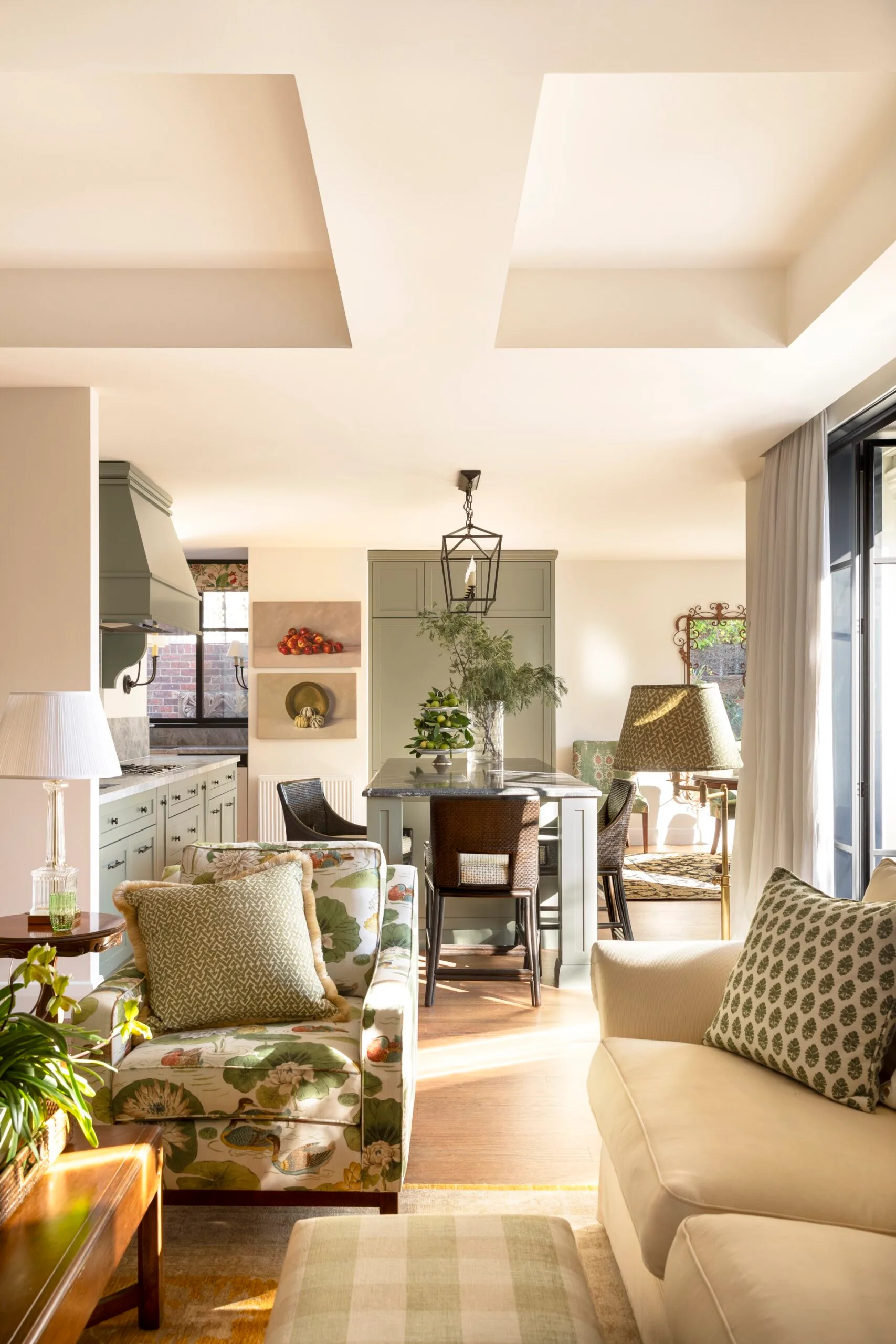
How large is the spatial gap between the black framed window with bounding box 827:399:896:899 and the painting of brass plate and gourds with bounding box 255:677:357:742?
4.55 metres

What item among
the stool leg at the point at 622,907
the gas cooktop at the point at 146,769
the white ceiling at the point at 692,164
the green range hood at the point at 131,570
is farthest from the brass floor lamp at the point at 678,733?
the gas cooktop at the point at 146,769

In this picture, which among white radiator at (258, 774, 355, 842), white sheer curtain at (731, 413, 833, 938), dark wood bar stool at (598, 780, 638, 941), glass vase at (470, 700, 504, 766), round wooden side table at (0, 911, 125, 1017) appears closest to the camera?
round wooden side table at (0, 911, 125, 1017)

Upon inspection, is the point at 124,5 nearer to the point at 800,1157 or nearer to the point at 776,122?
the point at 776,122

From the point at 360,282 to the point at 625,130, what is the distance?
0.84 meters

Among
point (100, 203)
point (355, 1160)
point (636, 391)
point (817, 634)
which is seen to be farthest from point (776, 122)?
point (355, 1160)

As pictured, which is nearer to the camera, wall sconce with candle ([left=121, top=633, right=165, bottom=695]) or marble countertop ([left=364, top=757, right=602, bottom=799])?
marble countertop ([left=364, top=757, right=602, bottom=799])

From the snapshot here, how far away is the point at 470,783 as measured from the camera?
185 inches

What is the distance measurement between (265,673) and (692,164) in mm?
Answer: 5932

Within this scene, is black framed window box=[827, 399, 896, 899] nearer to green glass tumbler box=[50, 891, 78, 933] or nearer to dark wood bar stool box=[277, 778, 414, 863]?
dark wood bar stool box=[277, 778, 414, 863]

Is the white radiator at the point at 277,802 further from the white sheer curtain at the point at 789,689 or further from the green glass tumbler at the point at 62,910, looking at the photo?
the green glass tumbler at the point at 62,910

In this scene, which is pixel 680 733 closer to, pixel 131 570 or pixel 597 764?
pixel 131 570

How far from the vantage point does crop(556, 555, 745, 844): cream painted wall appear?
8570 millimetres

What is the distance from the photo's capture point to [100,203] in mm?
2891

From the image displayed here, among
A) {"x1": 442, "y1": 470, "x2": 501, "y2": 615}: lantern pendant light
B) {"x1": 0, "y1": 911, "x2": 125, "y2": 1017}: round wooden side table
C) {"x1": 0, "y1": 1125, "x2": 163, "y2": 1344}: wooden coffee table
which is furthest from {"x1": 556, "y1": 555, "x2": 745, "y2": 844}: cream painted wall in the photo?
{"x1": 0, "y1": 1125, "x2": 163, "y2": 1344}: wooden coffee table
